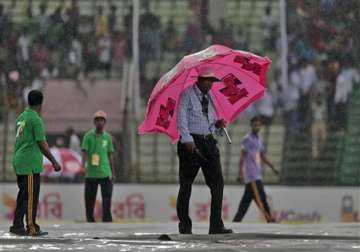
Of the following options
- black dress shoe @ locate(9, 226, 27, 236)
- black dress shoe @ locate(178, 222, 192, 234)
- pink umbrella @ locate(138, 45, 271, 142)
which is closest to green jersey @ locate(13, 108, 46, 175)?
black dress shoe @ locate(9, 226, 27, 236)

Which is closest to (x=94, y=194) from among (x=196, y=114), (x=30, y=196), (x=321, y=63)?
(x=30, y=196)

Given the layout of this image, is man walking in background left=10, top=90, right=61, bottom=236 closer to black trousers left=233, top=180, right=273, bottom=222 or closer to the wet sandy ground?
the wet sandy ground

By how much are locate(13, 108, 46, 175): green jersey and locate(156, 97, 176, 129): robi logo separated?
1188 mm

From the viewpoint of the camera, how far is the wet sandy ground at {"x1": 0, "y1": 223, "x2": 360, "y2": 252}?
10177 millimetres

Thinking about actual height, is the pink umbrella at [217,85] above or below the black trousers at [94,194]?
above

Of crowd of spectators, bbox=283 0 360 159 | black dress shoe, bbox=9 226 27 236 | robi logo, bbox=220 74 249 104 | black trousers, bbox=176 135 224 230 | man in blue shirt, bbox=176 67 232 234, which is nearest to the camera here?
man in blue shirt, bbox=176 67 232 234

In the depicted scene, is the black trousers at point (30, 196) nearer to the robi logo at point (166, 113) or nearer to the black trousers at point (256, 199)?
the robi logo at point (166, 113)

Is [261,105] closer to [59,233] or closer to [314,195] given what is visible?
[314,195]

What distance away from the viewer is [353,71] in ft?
74.8

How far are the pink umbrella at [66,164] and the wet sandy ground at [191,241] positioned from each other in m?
8.59

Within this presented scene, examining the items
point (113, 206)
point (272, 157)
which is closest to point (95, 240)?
point (113, 206)

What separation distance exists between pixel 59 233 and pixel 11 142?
10412mm

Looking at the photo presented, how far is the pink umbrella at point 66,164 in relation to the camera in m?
21.4

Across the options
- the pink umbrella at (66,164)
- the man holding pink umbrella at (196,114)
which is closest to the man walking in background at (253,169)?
the man holding pink umbrella at (196,114)
